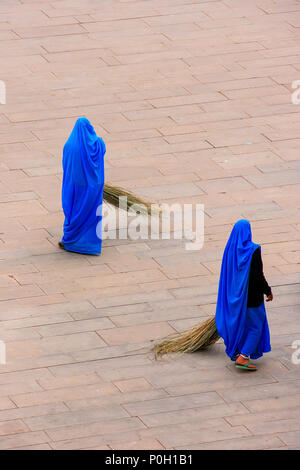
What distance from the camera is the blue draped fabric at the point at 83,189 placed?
13922mm

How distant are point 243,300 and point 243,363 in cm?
58

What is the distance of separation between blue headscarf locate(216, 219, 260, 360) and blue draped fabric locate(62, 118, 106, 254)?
2311mm

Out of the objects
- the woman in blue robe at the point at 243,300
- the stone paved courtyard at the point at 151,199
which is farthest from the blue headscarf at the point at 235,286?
the stone paved courtyard at the point at 151,199

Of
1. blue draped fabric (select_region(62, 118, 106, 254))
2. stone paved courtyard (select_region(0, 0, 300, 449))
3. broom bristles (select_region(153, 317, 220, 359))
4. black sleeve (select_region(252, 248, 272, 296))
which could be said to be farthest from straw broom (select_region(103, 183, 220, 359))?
blue draped fabric (select_region(62, 118, 106, 254))

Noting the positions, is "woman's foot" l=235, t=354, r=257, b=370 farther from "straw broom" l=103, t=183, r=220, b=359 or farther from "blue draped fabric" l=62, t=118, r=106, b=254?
"blue draped fabric" l=62, t=118, r=106, b=254

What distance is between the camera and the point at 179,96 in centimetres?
1742

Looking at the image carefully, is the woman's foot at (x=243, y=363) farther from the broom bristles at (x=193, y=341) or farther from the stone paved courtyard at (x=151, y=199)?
the broom bristles at (x=193, y=341)

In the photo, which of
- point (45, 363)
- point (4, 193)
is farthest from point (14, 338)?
point (4, 193)

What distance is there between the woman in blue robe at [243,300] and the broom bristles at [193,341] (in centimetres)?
18

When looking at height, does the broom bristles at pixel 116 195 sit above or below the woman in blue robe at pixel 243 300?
below

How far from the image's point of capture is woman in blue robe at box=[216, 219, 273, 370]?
39.3ft

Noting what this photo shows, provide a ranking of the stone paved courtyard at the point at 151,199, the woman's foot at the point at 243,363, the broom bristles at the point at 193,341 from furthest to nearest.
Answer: the broom bristles at the point at 193,341 < the woman's foot at the point at 243,363 < the stone paved courtyard at the point at 151,199

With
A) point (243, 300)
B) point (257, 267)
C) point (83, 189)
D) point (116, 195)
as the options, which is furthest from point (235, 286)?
point (116, 195)

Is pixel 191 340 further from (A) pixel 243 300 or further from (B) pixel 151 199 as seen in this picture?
(B) pixel 151 199
